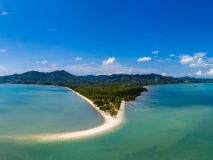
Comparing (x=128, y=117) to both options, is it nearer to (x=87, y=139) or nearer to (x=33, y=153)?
(x=87, y=139)

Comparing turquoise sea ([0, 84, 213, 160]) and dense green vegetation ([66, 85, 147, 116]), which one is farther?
dense green vegetation ([66, 85, 147, 116])

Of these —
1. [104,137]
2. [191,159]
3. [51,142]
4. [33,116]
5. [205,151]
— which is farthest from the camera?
[33,116]

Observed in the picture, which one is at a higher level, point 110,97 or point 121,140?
point 110,97

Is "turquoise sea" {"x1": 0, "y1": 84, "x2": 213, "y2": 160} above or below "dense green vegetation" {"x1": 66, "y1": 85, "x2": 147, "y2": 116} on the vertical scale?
below

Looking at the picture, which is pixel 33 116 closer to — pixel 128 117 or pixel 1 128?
pixel 1 128

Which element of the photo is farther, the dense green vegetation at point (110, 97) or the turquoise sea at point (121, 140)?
the dense green vegetation at point (110, 97)

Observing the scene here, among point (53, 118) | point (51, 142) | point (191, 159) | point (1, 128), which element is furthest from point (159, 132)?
point (1, 128)

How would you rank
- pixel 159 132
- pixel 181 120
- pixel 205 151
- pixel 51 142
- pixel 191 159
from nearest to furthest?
1. pixel 191 159
2. pixel 205 151
3. pixel 51 142
4. pixel 159 132
5. pixel 181 120

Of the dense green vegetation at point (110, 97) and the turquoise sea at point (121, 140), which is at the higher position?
the dense green vegetation at point (110, 97)

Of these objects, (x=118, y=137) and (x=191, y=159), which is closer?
(x=191, y=159)

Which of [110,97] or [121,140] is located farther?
[110,97]
